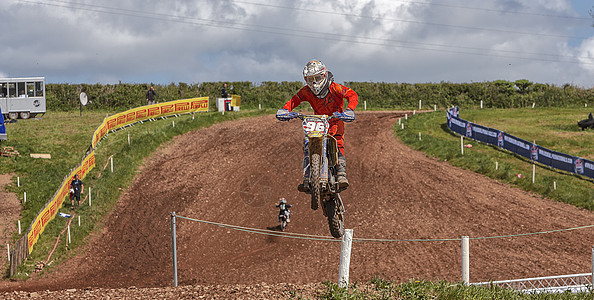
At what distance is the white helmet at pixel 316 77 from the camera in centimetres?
1114

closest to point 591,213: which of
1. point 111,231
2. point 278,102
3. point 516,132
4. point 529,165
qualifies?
point 529,165

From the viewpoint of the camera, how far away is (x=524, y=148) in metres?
41.9

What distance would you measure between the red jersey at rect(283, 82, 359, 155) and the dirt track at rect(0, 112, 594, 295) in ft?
44.6

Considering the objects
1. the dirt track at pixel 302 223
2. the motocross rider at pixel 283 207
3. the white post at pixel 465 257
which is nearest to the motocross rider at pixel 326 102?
the white post at pixel 465 257

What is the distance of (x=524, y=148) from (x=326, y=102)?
3384 cm

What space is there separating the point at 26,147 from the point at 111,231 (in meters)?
13.9

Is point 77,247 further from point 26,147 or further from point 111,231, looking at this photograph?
point 26,147

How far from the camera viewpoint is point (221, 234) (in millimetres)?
29984

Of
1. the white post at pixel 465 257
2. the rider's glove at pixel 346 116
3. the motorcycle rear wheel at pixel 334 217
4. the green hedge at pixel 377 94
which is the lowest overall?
the white post at pixel 465 257

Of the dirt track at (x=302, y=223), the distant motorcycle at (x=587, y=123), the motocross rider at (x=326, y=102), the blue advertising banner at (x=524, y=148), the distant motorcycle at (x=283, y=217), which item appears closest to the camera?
the motocross rider at (x=326, y=102)

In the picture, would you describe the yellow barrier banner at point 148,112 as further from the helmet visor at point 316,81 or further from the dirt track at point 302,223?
the helmet visor at point 316,81

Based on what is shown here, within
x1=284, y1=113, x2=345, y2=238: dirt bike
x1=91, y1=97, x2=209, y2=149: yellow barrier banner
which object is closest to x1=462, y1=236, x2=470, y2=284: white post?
x1=284, y1=113, x2=345, y2=238: dirt bike

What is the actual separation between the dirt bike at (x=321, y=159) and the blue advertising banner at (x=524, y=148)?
103 ft

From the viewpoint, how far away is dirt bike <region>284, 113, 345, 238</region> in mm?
10766
